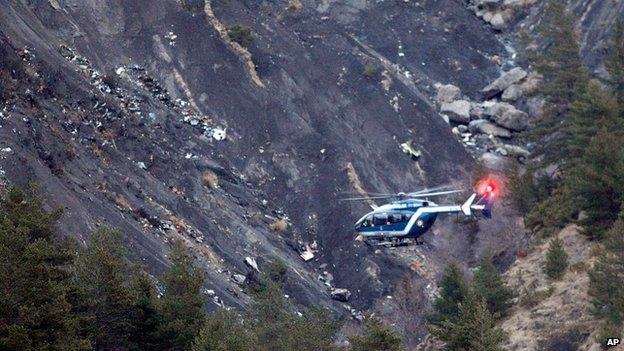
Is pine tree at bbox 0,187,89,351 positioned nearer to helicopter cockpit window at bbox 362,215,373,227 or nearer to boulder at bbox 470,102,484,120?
helicopter cockpit window at bbox 362,215,373,227

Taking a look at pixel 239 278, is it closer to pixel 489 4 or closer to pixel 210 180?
pixel 210 180

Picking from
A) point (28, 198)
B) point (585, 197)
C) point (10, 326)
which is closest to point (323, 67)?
point (585, 197)

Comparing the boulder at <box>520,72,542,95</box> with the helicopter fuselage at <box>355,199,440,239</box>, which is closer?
the helicopter fuselage at <box>355,199,440,239</box>

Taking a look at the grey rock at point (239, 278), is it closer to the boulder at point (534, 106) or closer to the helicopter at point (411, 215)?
the helicopter at point (411, 215)

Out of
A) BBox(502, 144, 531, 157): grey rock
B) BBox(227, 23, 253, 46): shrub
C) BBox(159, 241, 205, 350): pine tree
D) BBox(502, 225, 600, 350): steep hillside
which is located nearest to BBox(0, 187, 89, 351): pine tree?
BBox(159, 241, 205, 350): pine tree

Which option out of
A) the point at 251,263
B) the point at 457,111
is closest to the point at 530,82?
the point at 457,111
